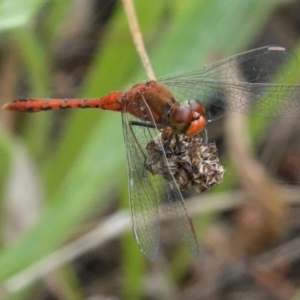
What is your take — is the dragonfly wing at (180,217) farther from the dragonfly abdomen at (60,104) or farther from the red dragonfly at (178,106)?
the dragonfly abdomen at (60,104)

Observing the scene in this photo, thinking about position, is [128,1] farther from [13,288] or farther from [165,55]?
[13,288]

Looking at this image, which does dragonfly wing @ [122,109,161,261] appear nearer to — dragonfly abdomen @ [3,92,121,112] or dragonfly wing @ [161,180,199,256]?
dragonfly wing @ [161,180,199,256]

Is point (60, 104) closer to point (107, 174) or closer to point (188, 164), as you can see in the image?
point (107, 174)

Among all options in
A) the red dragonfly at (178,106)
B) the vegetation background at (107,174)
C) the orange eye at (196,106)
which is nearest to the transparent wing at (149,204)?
the red dragonfly at (178,106)

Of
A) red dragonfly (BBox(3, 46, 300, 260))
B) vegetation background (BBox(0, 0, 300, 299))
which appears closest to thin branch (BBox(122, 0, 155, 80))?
red dragonfly (BBox(3, 46, 300, 260))

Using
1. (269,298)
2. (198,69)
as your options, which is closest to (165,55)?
(198,69)

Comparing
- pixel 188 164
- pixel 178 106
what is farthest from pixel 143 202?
pixel 178 106
